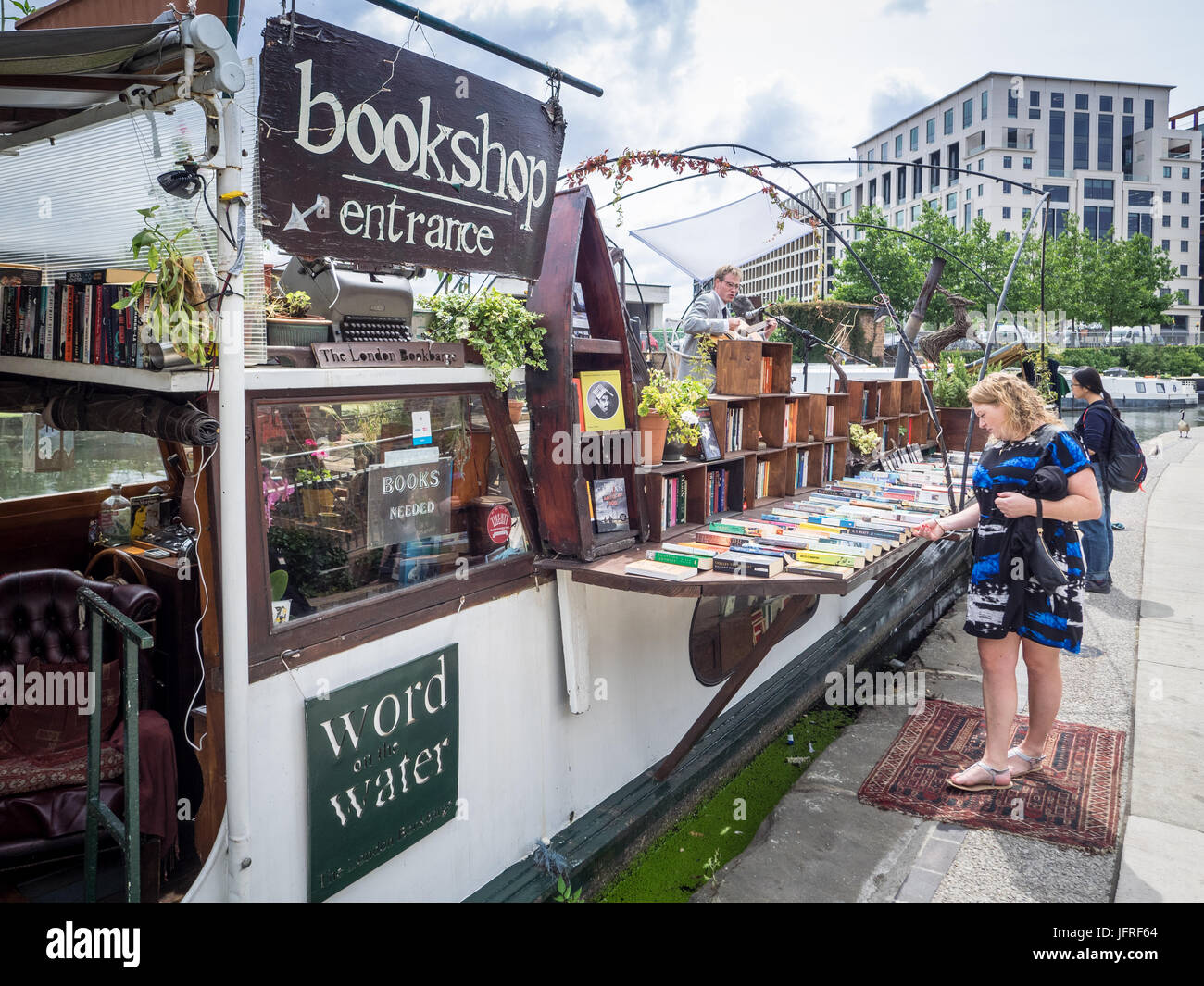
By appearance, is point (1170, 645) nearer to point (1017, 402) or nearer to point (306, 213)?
point (1017, 402)

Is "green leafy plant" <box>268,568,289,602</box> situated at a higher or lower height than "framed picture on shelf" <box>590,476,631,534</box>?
lower

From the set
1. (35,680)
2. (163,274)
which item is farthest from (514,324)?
(35,680)

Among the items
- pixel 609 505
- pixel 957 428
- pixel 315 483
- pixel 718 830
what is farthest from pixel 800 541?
pixel 957 428

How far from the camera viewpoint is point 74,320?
2.86 m

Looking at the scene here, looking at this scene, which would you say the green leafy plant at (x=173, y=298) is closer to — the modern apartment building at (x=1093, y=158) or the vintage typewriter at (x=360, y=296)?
the vintage typewriter at (x=360, y=296)

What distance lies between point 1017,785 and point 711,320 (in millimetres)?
3557

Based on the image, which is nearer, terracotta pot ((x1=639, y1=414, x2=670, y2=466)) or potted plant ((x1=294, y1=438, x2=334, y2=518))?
potted plant ((x1=294, y1=438, x2=334, y2=518))

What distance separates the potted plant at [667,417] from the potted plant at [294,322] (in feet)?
5.33

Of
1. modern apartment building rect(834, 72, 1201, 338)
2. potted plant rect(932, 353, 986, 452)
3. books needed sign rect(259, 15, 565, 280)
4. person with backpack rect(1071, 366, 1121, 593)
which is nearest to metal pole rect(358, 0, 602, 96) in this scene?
books needed sign rect(259, 15, 565, 280)

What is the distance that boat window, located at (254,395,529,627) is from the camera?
2.92 meters

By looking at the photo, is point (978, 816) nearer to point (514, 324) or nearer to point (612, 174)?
point (514, 324)

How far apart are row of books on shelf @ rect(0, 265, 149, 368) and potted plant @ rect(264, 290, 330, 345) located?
1.41 ft

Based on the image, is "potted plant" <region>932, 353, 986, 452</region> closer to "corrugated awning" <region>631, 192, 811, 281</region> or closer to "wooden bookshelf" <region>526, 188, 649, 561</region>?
"corrugated awning" <region>631, 192, 811, 281</region>

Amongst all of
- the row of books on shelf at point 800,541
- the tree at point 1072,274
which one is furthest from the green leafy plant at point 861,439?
the tree at point 1072,274
